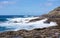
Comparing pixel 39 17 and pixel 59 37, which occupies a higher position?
pixel 39 17

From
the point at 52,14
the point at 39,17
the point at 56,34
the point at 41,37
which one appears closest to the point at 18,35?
the point at 41,37

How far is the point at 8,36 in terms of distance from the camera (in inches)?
314

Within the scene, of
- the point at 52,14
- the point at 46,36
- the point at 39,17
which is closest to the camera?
the point at 46,36

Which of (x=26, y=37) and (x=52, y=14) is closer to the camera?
(x=26, y=37)

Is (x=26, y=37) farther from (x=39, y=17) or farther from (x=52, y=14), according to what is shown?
(x=52, y=14)

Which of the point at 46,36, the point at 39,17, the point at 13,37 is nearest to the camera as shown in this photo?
the point at 13,37

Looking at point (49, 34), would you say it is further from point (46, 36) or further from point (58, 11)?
point (58, 11)

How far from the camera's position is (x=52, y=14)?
17359 millimetres

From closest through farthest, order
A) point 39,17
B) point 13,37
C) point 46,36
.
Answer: point 13,37 < point 46,36 < point 39,17

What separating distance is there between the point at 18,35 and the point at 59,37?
1.75 metres

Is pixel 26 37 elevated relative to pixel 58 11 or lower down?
lower down

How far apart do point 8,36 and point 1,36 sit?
0.55 m

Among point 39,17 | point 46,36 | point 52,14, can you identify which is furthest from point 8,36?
point 52,14

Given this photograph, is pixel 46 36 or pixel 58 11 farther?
pixel 58 11
